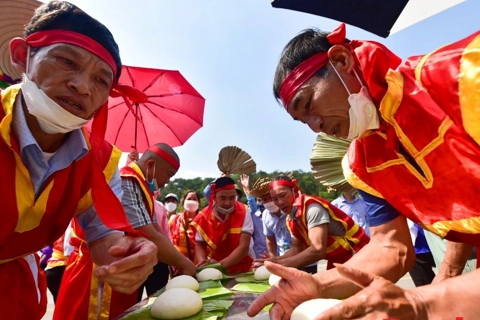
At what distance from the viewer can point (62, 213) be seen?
4.75ft

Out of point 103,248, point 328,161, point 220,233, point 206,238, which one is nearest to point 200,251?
point 206,238

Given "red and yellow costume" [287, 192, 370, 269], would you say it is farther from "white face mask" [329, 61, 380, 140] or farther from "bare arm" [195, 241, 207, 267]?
"white face mask" [329, 61, 380, 140]

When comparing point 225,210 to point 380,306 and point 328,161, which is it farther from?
point 380,306

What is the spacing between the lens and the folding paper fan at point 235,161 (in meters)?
5.35

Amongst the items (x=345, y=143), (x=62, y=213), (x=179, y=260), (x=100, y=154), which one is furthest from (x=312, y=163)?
(x=62, y=213)

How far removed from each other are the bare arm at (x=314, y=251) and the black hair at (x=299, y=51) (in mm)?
1812

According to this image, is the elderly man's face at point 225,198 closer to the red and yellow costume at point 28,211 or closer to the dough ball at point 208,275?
the dough ball at point 208,275

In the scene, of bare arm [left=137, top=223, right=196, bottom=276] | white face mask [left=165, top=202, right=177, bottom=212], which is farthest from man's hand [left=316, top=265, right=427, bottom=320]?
white face mask [left=165, top=202, right=177, bottom=212]

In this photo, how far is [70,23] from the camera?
139cm

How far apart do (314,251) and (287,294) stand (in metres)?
1.87

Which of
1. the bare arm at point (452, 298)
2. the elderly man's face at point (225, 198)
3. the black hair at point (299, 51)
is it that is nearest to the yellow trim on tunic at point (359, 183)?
the black hair at point (299, 51)

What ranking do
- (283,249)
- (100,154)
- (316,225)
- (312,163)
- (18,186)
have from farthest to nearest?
(283,249), (312,163), (316,225), (100,154), (18,186)

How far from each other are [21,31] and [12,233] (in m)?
1.18

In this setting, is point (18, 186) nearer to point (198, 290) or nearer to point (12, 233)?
point (12, 233)
